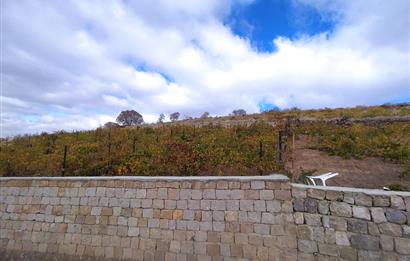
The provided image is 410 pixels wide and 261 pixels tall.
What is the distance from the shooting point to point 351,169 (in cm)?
1053

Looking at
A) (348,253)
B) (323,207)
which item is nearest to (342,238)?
(348,253)

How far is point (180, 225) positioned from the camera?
711 centimetres

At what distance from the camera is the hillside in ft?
34.5

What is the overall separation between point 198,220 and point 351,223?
3301 millimetres

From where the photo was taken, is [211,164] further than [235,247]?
Yes

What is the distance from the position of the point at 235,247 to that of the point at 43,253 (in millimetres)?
5450

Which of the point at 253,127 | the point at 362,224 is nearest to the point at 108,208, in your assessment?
the point at 362,224

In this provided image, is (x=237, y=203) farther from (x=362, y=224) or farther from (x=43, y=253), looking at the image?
(x=43, y=253)

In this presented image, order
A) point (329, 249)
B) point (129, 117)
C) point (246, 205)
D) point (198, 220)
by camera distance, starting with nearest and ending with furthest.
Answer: point (329, 249), point (246, 205), point (198, 220), point (129, 117)

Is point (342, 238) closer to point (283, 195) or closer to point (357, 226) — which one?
point (357, 226)

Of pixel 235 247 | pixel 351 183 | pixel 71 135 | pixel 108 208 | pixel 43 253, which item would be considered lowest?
pixel 43 253

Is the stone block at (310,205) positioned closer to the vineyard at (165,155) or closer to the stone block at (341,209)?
the stone block at (341,209)

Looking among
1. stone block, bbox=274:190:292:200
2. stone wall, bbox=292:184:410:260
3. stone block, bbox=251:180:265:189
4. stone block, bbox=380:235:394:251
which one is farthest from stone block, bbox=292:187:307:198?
stone block, bbox=380:235:394:251

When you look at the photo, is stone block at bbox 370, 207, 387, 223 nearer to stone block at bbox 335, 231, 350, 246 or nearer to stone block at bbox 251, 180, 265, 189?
stone block at bbox 335, 231, 350, 246
